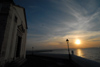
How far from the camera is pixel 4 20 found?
224 inches

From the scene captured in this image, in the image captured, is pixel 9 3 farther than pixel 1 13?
Yes

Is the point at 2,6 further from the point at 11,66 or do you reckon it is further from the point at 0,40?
the point at 11,66

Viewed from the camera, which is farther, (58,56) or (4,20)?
(58,56)

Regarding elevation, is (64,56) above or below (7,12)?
below

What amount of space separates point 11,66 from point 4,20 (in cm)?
465

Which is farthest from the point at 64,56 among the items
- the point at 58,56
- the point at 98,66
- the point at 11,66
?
the point at 11,66

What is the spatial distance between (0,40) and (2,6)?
366 cm

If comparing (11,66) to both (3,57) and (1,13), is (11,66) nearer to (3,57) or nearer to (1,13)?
(3,57)

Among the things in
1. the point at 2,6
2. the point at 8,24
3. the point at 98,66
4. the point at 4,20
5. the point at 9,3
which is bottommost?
the point at 98,66

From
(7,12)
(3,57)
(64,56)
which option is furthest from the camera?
(64,56)

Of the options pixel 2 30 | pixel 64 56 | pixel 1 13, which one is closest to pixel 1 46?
pixel 2 30

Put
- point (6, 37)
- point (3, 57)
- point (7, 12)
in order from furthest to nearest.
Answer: point (7, 12), point (6, 37), point (3, 57)

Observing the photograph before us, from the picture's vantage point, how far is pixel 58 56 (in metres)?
13.2

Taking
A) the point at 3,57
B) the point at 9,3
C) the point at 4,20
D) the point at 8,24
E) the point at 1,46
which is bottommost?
the point at 3,57
